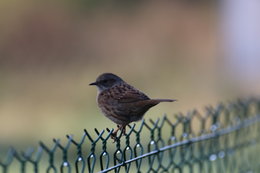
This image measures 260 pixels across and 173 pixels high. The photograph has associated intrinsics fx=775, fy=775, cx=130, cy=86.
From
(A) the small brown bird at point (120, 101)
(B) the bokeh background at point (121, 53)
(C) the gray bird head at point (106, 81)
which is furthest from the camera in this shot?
(B) the bokeh background at point (121, 53)

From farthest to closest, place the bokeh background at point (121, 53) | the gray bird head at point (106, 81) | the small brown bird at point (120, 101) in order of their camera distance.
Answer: the bokeh background at point (121, 53) < the gray bird head at point (106, 81) < the small brown bird at point (120, 101)

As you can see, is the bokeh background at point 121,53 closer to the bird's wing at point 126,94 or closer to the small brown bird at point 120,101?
the small brown bird at point 120,101

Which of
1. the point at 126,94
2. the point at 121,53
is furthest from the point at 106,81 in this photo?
the point at 121,53

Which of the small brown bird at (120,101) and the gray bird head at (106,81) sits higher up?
the gray bird head at (106,81)

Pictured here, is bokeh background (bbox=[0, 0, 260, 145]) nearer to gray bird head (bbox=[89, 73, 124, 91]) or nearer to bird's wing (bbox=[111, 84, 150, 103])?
gray bird head (bbox=[89, 73, 124, 91])

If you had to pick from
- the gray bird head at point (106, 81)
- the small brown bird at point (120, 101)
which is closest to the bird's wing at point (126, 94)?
the small brown bird at point (120, 101)

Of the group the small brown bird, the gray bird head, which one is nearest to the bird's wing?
the small brown bird

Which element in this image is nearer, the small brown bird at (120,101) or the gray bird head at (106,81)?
the small brown bird at (120,101)
